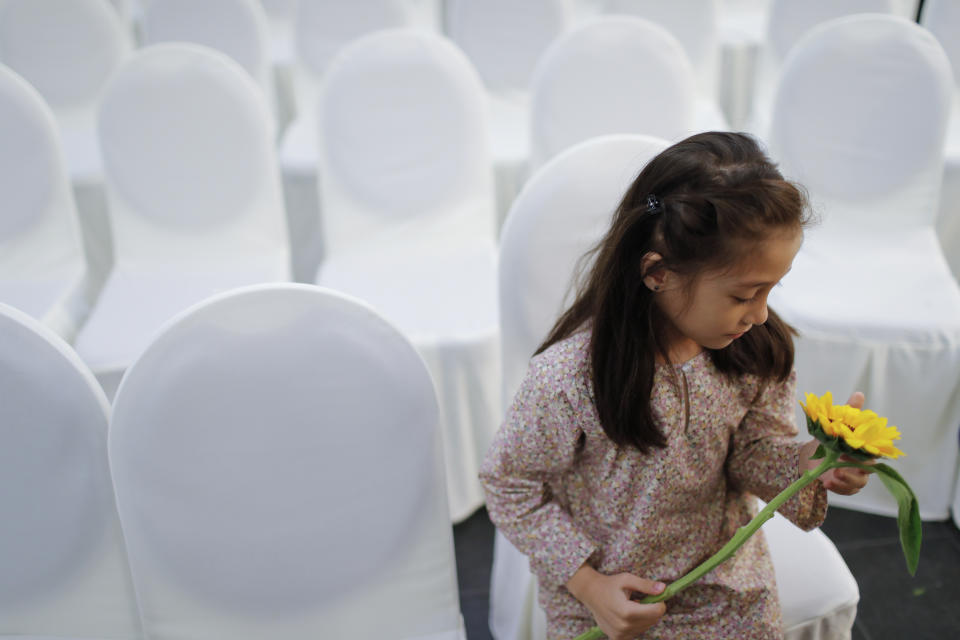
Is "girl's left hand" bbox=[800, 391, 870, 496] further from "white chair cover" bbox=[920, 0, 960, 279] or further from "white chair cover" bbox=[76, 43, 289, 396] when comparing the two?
"white chair cover" bbox=[920, 0, 960, 279]

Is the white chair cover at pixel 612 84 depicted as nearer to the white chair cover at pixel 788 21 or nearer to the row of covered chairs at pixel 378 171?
the row of covered chairs at pixel 378 171

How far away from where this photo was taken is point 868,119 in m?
2.16

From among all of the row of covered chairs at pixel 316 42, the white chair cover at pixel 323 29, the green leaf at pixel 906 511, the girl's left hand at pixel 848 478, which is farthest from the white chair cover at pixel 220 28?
the green leaf at pixel 906 511

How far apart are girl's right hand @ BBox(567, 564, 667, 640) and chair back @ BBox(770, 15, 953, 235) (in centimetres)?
140

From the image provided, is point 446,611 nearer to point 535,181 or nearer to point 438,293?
point 535,181

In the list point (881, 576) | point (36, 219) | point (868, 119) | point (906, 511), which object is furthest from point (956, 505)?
point (36, 219)

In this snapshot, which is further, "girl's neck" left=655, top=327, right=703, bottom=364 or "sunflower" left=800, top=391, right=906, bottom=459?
"girl's neck" left=655, top=327, right=703, bottom=364

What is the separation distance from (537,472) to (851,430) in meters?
0.41

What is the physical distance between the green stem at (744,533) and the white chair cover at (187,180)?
1373mm

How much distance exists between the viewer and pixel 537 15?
3.04 meters

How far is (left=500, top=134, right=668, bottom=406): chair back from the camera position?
1413mm

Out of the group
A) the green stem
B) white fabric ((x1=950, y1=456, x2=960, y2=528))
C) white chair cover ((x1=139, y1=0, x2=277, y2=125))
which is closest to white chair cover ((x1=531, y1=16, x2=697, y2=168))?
white fabric ((x1=950, y1=456, x2=960, y2=528))

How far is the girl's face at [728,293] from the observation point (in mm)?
944

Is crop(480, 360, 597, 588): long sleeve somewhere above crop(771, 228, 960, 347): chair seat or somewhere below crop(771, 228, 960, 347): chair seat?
above
